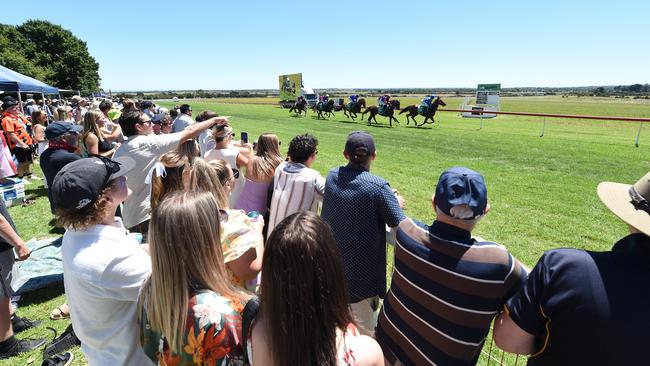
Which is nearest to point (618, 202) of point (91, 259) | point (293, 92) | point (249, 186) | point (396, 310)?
point (396, 310)

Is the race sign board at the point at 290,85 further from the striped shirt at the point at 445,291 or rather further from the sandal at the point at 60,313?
the striped shirt at the point at 445,291

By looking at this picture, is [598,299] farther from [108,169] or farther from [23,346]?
[23,346]

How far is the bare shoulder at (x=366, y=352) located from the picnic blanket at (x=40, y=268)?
4518 mm

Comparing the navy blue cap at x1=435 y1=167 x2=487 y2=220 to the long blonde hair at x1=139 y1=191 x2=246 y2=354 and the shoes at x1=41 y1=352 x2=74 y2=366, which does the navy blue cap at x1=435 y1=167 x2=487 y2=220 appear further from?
the shoes at x1=41 y1=352 x2=74 y2=366

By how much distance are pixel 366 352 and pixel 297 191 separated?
204 centimetres

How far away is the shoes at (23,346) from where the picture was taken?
325 centimetres

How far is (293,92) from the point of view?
48.1 m

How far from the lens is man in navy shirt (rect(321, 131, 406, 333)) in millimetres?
2617

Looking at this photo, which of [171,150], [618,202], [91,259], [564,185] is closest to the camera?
[618,202]

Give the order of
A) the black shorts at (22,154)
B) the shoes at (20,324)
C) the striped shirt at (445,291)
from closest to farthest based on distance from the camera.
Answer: the striped shirt at (445,291)
the shoes at (20,324)
the black shorts at (22,154)

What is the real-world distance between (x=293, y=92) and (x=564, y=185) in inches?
1684

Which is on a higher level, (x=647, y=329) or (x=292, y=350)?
(x=647, y=329)

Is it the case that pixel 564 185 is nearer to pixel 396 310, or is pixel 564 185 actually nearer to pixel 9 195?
pixel 396 310

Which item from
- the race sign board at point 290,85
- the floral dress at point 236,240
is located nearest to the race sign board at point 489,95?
the race sign board at point 290,85
